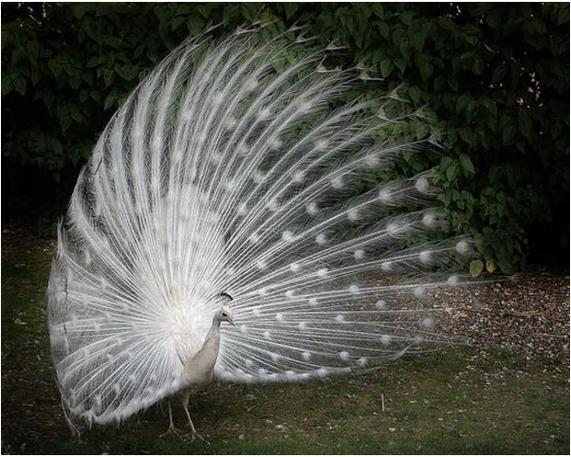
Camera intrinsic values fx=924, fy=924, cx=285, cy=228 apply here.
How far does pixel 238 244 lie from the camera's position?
15.6 ft

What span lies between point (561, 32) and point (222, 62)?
2.62 meters

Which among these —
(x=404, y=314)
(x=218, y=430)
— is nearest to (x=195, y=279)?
(x=218, y=430)

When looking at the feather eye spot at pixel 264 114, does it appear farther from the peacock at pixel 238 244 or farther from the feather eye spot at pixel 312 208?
the feather eye spot at pixel 312 208

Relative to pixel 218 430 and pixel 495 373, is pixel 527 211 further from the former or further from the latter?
pixel 218 430

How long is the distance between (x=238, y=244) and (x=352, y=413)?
3.56ft

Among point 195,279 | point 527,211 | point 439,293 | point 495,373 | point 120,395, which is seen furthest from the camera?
point 527,211

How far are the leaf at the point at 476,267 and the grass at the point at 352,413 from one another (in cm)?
109

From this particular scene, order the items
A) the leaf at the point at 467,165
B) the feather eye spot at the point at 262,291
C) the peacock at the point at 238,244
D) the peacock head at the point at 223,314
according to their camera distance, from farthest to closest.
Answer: the leaf at the point at 467,165, the feather eye spot at the point at 262,291, the peacock at the point at 238,244, the peacock head at the point at 223,314

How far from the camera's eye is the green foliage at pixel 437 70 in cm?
634

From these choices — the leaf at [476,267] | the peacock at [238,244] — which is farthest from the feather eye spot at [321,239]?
the leaf at [476,267]

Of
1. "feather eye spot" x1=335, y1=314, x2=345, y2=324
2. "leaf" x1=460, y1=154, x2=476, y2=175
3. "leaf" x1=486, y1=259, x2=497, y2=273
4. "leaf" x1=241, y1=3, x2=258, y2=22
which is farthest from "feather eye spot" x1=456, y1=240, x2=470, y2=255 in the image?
"leaf" x1=241, y1=3, x2=258, y2=22

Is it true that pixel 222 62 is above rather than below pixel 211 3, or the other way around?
below

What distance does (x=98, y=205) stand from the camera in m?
4.72

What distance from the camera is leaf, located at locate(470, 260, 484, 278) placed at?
6770 mm
